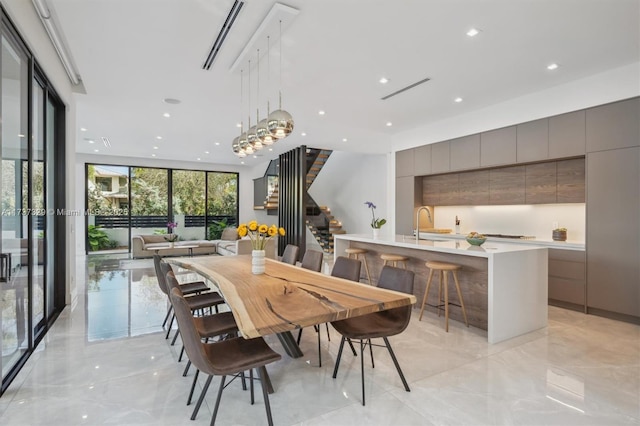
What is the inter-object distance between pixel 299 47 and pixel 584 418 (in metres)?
3.73

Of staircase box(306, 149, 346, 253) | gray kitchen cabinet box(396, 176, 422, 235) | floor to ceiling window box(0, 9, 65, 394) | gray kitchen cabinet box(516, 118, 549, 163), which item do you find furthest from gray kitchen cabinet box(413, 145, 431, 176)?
floor to ceiling window box(0, 9, 65, 394)

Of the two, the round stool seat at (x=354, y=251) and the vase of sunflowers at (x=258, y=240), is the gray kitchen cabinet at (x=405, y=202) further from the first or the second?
the vase of sunflowers at (x=258, y=240)

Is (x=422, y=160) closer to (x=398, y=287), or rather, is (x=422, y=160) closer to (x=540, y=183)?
(x=540, y=183)

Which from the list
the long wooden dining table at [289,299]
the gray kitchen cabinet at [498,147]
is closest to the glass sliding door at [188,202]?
the long wooden dining table at [289,299]

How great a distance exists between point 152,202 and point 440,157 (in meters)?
8.64

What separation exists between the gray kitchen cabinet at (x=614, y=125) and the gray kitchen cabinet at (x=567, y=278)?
4.51ft

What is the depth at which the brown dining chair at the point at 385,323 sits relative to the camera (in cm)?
231

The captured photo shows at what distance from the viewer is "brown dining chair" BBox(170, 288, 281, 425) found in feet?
5.65

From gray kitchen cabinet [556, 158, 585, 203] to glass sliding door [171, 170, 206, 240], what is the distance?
9.80m

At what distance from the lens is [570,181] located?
4.69 metres

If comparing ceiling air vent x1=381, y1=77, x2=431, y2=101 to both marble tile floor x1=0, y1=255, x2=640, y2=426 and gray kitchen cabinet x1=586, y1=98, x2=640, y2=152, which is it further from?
marble tile floor x1=0, y1=255, x2=640, y2=426

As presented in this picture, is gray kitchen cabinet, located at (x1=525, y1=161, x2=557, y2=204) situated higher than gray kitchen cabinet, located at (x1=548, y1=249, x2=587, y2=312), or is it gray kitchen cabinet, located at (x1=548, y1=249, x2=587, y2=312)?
gray kitchen cabinet, located at (x1=525, y1=161, x2=557, y2=204)

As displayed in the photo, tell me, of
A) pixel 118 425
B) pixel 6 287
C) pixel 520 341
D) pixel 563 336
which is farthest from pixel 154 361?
pixel 563 336

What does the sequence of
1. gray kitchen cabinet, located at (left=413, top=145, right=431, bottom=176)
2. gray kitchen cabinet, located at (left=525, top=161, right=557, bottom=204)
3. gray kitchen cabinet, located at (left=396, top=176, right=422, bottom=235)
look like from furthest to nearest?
gray kitchen cabinet, located at (left=396, top=176, right=422, bottom=235) < gray kitchen cabinet, located at (left=413, top=145, right=431, bottom=176) < gray kitchen cabinet, located at (left=525, top=161, right=557, bottom=204)
